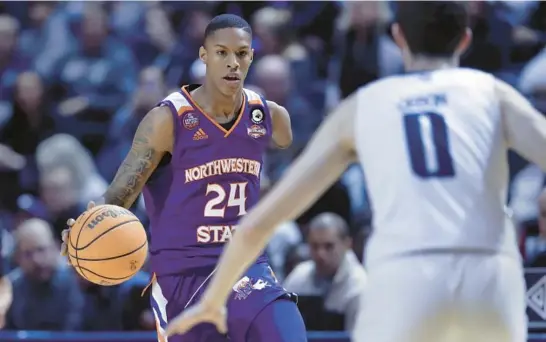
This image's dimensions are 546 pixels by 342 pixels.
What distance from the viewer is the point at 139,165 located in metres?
5.70

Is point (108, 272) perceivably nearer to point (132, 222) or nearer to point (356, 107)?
point (132, 222)

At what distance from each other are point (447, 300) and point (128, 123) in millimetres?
7595

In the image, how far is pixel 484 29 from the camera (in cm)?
1067

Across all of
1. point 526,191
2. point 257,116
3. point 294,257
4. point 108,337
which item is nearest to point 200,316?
point 257,116

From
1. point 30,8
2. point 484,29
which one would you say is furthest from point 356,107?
point 30,8

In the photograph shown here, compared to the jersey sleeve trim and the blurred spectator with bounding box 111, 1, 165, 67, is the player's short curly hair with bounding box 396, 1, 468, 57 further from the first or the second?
the blurred spectator with bounding box 111, 1, 165, 67

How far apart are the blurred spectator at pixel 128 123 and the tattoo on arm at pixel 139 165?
4.65 metres

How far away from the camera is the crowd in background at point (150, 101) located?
8602 mm

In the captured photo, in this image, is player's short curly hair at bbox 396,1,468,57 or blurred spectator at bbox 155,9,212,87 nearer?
player's short curly hair at bbox 396,1,468,57

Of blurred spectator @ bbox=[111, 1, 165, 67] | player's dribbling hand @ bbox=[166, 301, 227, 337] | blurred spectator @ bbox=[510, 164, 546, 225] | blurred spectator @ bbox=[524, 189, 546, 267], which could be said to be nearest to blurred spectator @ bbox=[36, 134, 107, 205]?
blurred spectator @ bbox=[111, 1, 165, 67]

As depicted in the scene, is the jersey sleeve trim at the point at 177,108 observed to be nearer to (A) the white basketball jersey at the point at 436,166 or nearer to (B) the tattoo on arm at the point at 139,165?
(B) the tattoo on arm at the point at 139,165

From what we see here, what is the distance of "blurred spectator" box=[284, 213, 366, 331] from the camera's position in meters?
7.99

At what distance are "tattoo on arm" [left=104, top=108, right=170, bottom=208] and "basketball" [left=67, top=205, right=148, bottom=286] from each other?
171 mm

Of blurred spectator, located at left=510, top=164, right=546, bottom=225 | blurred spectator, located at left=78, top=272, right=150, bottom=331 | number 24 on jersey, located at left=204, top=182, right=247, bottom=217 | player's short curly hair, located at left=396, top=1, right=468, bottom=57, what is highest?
player's short curly hair, located at left=396, top=1, right=468, bottom=57
